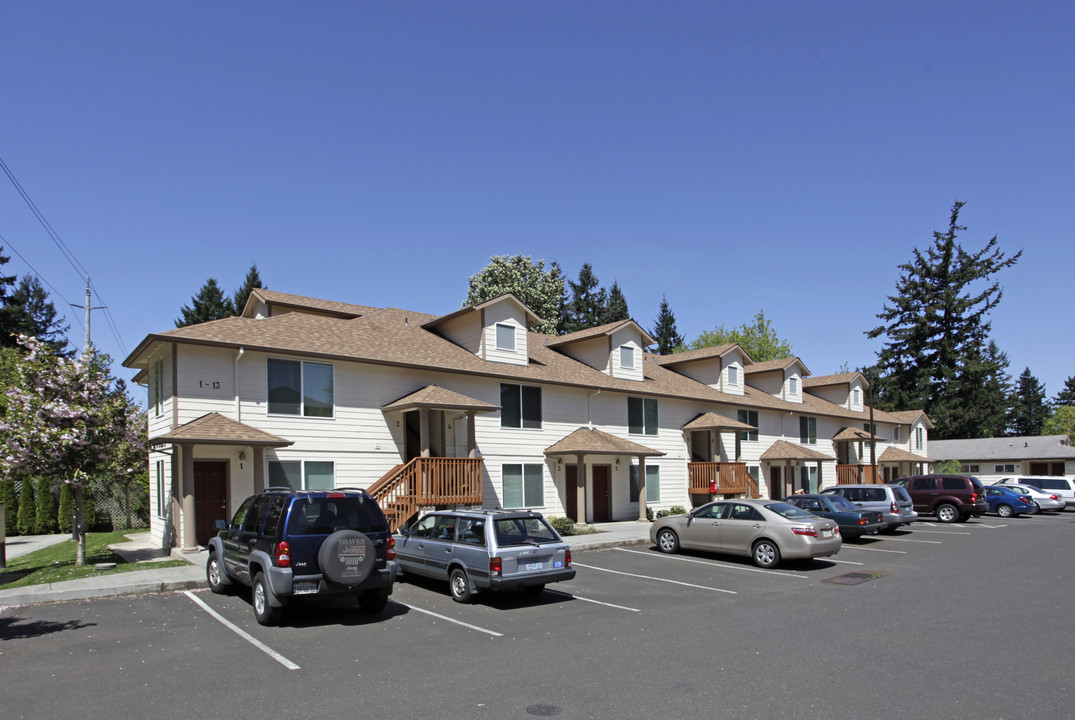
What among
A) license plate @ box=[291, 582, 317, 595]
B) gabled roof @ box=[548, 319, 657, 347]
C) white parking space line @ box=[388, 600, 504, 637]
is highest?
gabled roof @ box=[548, 319, 657, 347]

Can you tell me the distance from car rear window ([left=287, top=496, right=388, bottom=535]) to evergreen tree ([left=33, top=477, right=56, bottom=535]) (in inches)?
934

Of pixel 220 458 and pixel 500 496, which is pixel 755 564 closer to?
pixel 500 496

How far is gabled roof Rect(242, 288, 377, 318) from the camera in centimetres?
2577

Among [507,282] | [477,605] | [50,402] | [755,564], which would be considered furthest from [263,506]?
[507,282]

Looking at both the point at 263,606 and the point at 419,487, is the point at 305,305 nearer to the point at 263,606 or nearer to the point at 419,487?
the point at 419,487

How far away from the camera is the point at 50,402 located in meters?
15.0

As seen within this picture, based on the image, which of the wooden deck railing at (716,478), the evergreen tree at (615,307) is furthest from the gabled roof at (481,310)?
the evergreen tree at (615,307)

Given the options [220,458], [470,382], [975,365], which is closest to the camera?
[220,458]

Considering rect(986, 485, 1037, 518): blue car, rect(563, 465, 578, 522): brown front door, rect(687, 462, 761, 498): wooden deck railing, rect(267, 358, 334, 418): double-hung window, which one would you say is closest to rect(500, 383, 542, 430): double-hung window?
rect(563, 465, 578, 522): brown front door

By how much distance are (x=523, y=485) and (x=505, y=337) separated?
5145mm

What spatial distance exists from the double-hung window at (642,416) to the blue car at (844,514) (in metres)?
7.81

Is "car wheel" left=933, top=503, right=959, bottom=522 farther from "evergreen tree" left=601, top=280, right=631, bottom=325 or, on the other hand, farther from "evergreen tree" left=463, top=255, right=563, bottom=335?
"evergreen tree" left=601, top=280, right=631, bottom=325

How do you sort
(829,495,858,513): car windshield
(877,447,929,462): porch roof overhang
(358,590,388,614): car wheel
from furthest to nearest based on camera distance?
(877,447,929,462): porch roof overhang < (829,495,858,513): car windshield < (358,590,388,614): car wheel

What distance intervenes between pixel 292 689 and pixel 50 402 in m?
11.2
